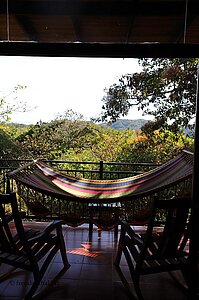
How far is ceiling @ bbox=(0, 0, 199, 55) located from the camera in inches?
102

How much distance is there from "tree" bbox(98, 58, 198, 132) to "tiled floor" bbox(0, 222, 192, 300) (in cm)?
394

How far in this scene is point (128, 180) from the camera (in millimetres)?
3492

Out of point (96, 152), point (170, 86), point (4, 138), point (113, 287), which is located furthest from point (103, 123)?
point (113, 287)

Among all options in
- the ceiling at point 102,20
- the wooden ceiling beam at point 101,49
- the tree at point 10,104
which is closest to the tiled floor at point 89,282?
the wooden ceiling beam at point 101,49

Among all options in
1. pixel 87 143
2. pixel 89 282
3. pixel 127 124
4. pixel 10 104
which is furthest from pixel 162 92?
pixel 89 282

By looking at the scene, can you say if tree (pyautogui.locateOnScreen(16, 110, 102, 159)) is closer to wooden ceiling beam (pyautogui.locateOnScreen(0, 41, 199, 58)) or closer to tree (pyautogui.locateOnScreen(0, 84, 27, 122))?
tree (pyautogui.locateOnScreen(0, 84, 27, 122))

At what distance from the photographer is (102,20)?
9.34ft

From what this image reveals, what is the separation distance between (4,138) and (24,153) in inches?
23.4

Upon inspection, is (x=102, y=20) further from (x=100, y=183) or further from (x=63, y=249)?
(x=63, y=249)

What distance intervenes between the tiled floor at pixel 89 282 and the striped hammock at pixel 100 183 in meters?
0.57

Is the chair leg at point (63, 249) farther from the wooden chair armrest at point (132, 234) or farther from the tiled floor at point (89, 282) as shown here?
the wooden chair armrest at point (132, 234)

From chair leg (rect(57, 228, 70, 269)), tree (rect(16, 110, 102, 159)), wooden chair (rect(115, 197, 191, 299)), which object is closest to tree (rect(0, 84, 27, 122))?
tree (rect(16, 110, 102, 159))

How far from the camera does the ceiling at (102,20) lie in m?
2.58

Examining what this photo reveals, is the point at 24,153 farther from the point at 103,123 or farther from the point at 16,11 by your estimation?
the point at 16,11
